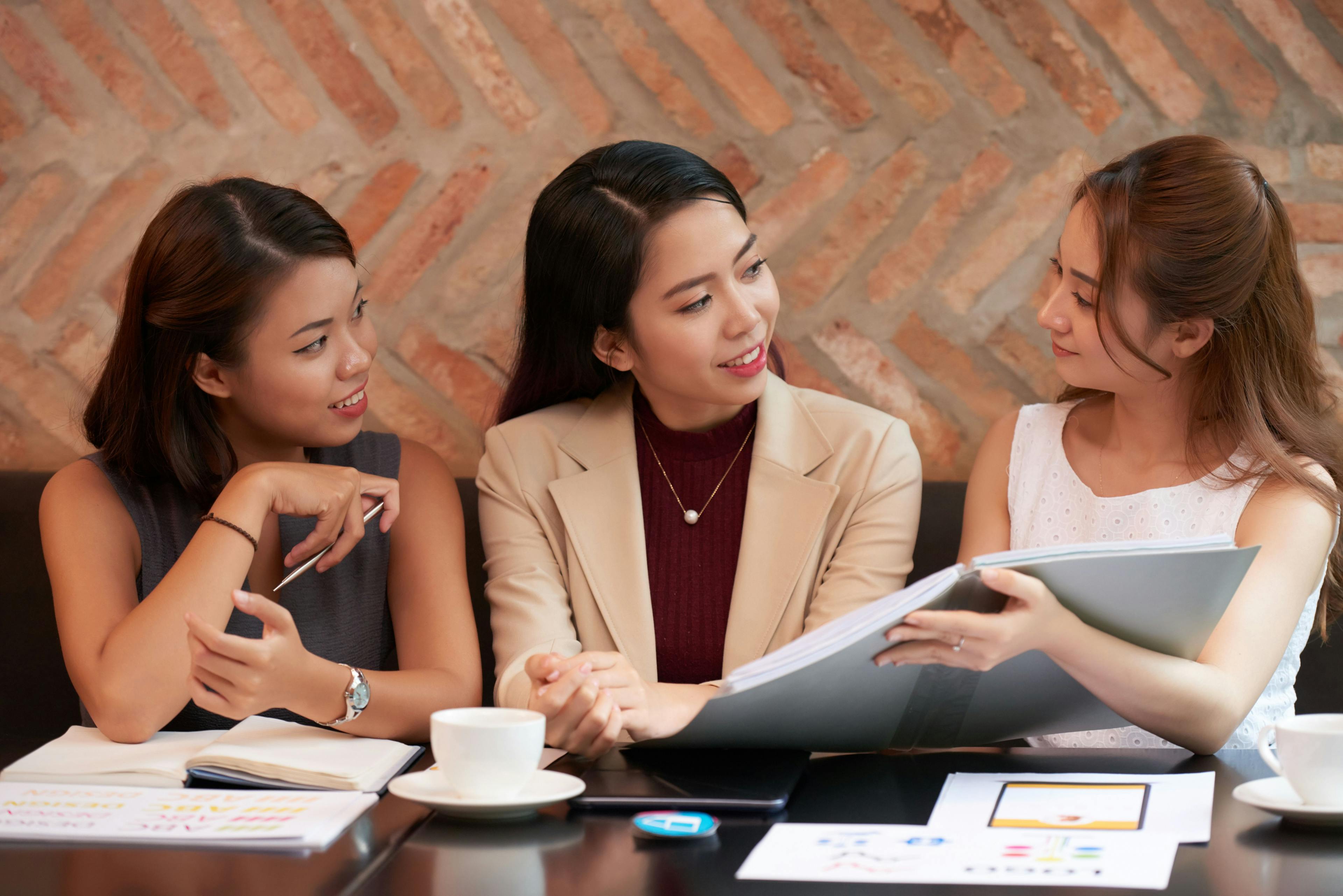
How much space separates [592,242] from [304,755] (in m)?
0.81

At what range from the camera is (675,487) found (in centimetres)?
178

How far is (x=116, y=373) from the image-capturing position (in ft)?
5.39

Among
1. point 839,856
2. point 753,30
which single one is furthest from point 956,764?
point 753,30

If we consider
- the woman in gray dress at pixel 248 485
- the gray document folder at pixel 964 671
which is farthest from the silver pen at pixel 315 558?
the gray document folder at pixel 964 671

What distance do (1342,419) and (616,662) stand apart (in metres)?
1.38

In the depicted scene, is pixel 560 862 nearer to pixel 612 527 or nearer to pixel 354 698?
pixel 354 698

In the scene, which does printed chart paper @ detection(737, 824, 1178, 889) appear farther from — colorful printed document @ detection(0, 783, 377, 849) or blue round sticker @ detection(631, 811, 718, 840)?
colorful printed document @ detection(0, 783, 377, 849)

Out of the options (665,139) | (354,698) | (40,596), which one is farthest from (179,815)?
(665,139)

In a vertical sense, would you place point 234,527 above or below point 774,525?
below

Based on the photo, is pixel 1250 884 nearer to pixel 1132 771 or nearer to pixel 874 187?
pixel 1132 771

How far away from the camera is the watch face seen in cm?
133

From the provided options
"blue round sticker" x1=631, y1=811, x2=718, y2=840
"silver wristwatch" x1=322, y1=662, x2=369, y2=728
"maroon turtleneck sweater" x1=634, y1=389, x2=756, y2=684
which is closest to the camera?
"blue round sticker" x1=631, y1=811, x2=718, y2=840

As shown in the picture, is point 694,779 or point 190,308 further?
point 190,308

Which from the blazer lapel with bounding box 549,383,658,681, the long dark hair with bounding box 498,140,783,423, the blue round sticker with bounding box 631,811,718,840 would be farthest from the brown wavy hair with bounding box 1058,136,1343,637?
the blue round sticker with bounding box 631,811,718,840
